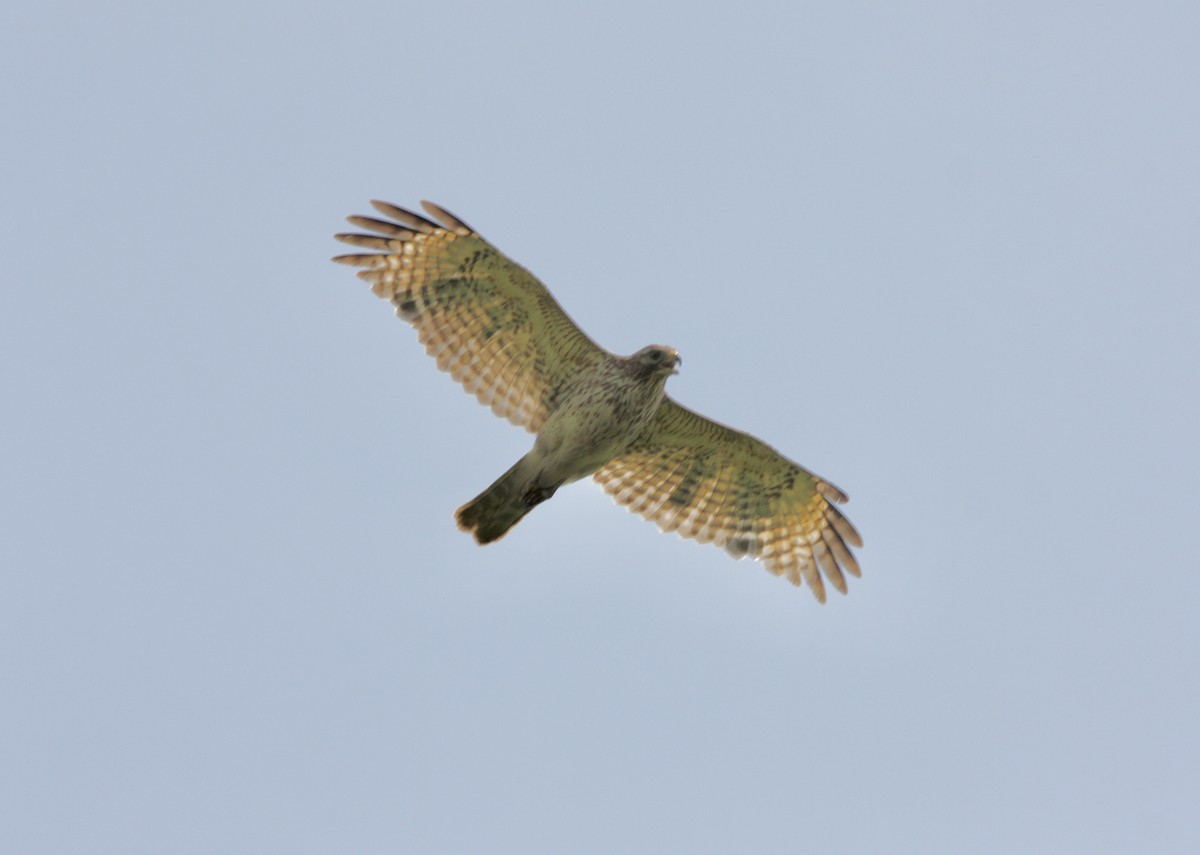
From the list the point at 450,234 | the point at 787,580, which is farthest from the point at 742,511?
the point at 450,234

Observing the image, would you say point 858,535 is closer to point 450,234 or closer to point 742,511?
point 742,511

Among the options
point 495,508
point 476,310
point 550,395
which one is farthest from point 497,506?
point 476,310

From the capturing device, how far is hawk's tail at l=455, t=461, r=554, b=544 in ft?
59.6

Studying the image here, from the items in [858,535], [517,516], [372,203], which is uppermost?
[858,535]

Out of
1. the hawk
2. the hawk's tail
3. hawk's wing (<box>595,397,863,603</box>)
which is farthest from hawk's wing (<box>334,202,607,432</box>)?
hawk's wing (<box>595,397,863,603</box>)

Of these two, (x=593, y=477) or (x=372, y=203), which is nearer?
(x=372, y=203)

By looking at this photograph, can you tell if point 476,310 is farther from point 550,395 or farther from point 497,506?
point 497,506

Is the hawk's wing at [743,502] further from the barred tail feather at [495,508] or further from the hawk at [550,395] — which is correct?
the barred tail feather at [495,508]

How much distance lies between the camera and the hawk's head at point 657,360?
1798 centimetres

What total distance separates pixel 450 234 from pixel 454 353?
127 cm

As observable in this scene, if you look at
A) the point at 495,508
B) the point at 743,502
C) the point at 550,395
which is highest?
the point at 743,502

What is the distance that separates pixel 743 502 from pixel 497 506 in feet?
9.84

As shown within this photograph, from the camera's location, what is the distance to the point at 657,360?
59.1ft

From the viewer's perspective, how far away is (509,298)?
723 inches
